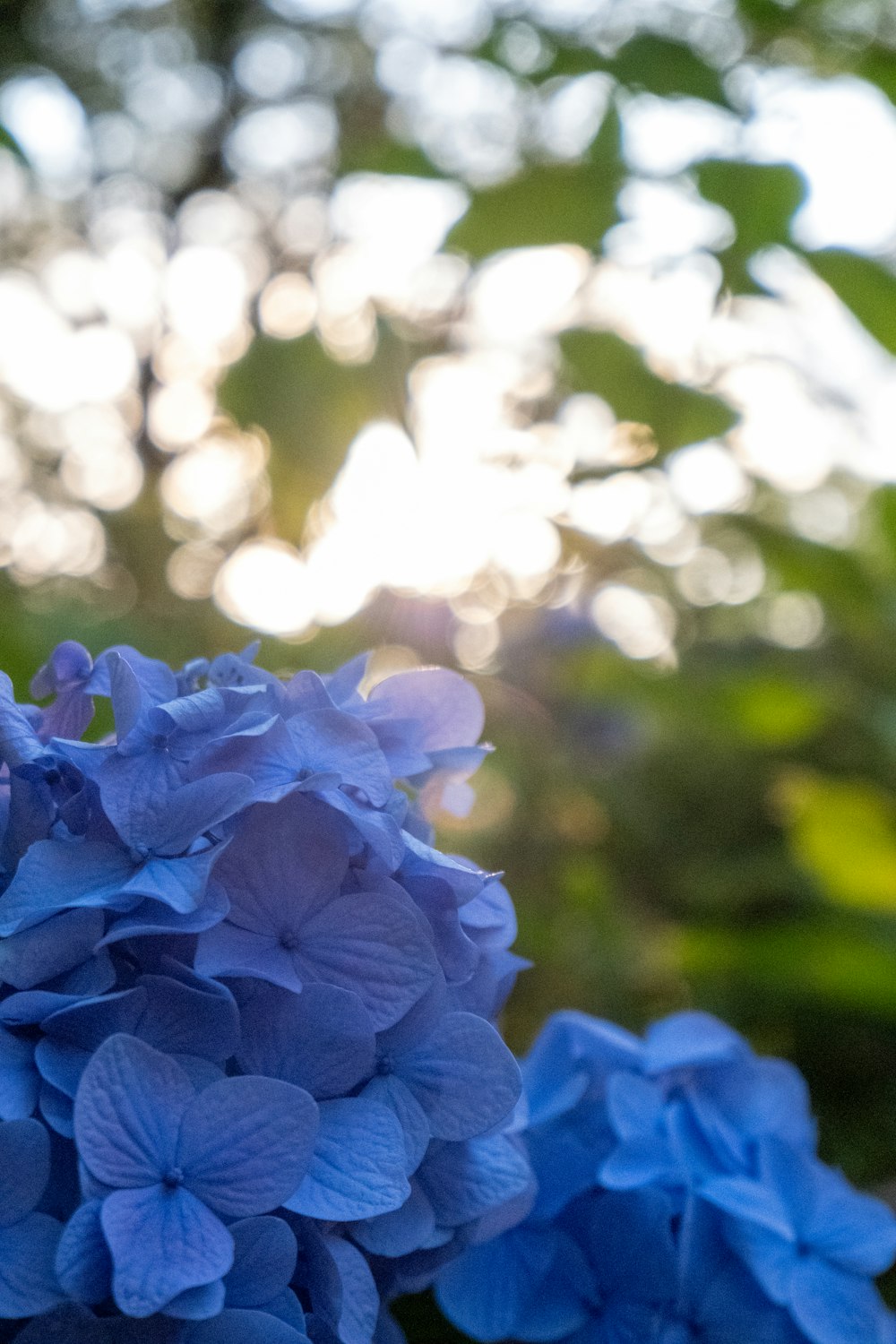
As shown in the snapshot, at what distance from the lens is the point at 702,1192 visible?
0.30 m

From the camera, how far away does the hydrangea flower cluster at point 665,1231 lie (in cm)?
30

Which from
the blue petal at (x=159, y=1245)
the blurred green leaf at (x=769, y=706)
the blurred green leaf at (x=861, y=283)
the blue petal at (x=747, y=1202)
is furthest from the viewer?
the blurred green leaf at (x=769, y=706)

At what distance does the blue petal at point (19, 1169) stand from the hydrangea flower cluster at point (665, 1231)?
0.14m

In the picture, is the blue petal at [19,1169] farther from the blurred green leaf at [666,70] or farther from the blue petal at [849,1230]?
the blurred green leaf at [666,70]

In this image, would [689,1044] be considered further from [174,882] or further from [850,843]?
[850,843]

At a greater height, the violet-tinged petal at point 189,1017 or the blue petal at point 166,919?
the blue petal at point 166,919

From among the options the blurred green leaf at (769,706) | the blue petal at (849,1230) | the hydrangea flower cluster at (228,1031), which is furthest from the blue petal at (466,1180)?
the blurred green leaf at (769,706)

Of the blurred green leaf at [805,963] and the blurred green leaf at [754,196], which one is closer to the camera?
the blurred green leaf at [754,196]

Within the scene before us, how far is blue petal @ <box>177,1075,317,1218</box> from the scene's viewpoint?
0.21 m

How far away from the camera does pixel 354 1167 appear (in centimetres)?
22

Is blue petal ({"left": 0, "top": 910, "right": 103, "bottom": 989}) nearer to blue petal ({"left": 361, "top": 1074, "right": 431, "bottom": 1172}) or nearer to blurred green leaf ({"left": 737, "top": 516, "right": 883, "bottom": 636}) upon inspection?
blue petal ({"left": 361, "top": 1074, "right": 431, "bottom": 1172})

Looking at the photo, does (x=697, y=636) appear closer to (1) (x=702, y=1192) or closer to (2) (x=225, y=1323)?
(1) (x=702, y=1192)

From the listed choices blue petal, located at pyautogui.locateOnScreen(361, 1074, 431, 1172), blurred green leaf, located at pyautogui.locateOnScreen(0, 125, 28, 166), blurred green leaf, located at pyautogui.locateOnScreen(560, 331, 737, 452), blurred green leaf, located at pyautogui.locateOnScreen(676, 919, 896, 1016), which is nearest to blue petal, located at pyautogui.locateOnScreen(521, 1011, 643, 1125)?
blue petal, located at pyautogui.locateOnScreen(361, 1074, 431, 1172)

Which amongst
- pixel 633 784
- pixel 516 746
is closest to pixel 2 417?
pixel 633 784
